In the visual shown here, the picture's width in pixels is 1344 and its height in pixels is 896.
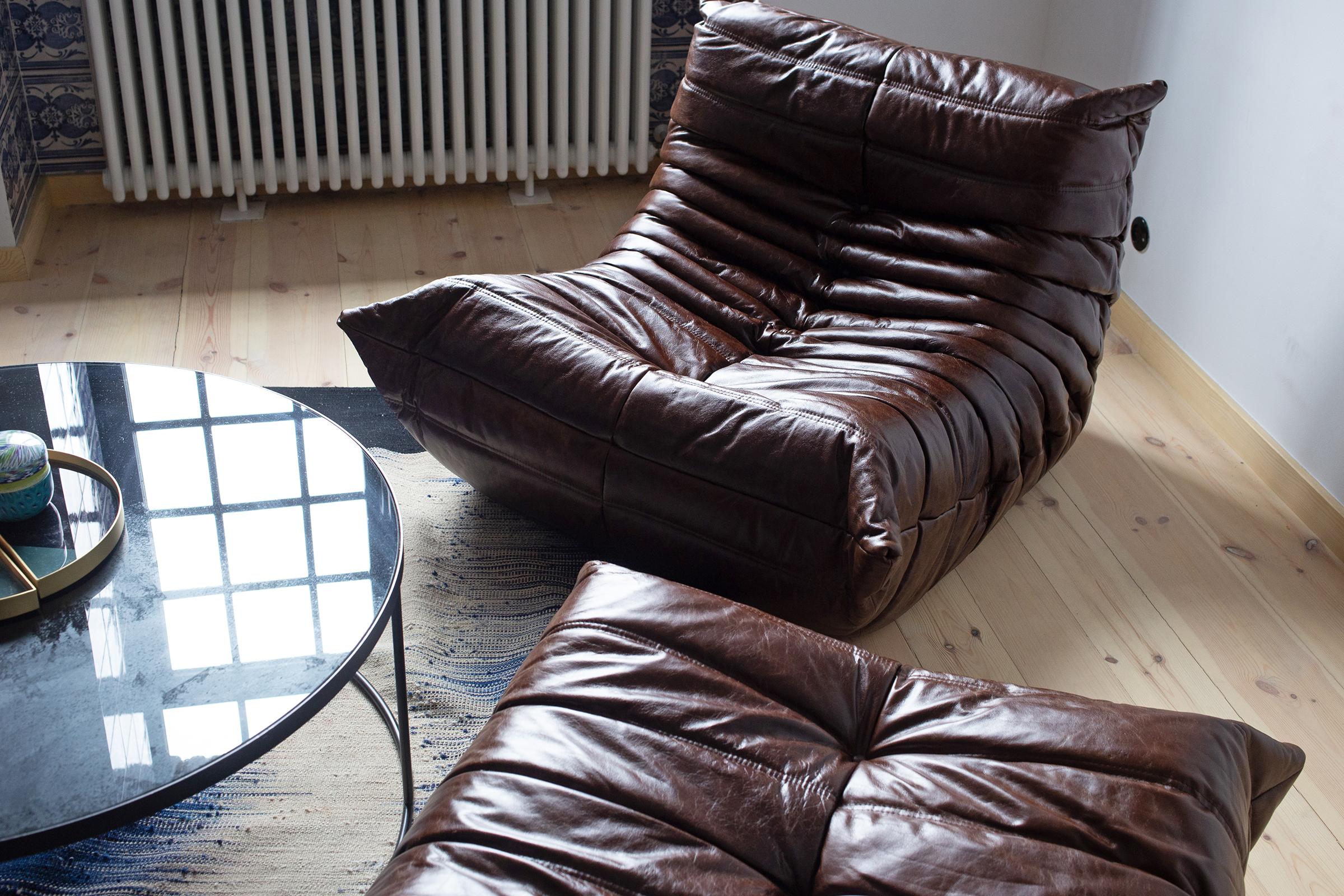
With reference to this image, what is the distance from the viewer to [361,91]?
10.4ft

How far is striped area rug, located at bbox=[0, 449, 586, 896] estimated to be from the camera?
1.48 metres

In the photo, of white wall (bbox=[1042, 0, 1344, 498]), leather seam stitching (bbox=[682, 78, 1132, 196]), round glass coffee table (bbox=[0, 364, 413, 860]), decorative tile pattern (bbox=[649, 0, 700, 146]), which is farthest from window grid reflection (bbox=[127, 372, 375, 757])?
decorative tile pattern (bbox=[649, 0, 700, 146])

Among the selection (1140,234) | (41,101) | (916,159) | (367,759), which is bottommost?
(367,759)

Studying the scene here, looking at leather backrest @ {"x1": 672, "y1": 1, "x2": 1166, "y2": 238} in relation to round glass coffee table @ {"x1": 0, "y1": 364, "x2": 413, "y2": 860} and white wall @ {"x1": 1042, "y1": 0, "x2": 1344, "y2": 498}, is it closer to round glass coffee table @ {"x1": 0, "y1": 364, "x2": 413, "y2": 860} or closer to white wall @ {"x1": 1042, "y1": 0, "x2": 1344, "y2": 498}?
white wall @ {"x1": 1042, "y1": 0, "x2": 1344, "y2": 498}

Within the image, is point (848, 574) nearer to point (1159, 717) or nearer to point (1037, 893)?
point (1159, 717)

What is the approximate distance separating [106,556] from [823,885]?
0.84 m

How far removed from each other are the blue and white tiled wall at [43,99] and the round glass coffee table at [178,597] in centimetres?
141

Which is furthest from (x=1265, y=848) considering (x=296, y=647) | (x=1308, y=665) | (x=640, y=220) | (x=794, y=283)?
(x=640, y=220)

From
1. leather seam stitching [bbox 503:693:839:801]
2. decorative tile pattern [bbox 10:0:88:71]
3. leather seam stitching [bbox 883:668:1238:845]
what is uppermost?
decorative tile pattern [bbox 10:0:88:71]

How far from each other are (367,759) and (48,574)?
1.72 feet

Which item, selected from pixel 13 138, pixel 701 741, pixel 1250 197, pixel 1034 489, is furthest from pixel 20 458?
pixel 1250 197

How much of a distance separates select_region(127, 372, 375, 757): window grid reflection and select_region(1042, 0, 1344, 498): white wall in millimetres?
1708

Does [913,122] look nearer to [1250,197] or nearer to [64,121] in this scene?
[1250,197]

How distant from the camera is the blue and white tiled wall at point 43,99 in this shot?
2.83 metres
